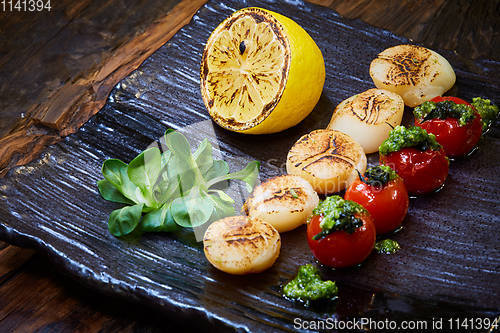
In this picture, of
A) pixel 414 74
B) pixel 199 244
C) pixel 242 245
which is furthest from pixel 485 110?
pixel 199 244

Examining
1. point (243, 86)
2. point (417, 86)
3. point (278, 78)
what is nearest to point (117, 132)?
point (243, 86)

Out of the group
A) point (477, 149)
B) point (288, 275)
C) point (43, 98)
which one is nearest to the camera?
point (288, 275)

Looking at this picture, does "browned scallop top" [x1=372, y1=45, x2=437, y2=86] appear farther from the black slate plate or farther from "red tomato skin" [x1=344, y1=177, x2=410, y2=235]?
"red tomato skin" [x1=344, y1=177, x2=410, y2=235]

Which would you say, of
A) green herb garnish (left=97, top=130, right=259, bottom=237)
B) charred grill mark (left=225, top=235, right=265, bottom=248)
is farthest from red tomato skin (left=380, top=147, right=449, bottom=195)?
charred grill mark (left=225, top=235, right=265, bottom=248)

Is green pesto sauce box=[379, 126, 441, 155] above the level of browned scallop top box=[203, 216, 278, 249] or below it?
above

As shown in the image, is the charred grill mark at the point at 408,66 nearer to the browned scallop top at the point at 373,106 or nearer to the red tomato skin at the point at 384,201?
the browned scallop top at the point at 373,106

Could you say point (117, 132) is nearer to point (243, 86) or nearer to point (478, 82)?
point (243, 86)
